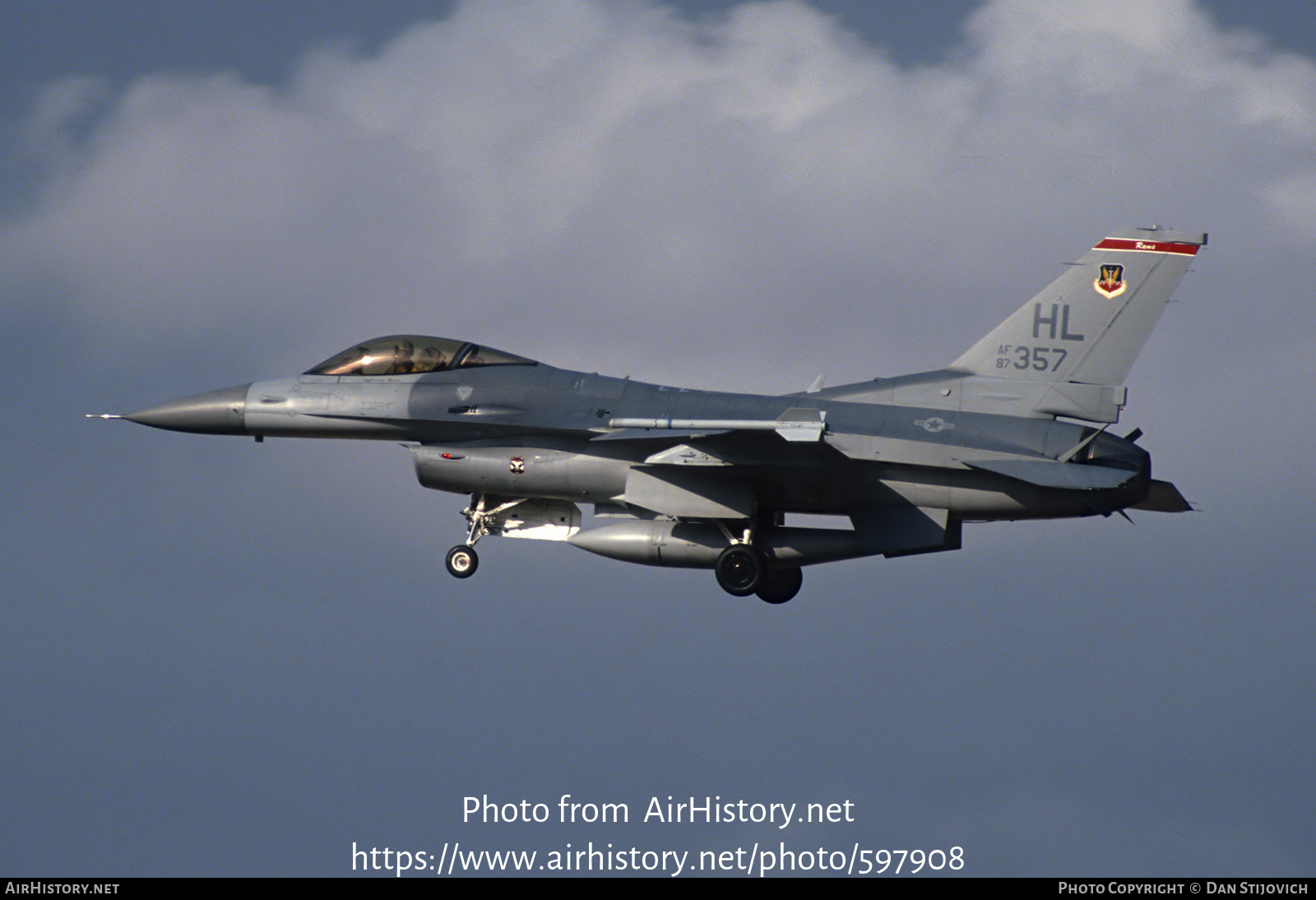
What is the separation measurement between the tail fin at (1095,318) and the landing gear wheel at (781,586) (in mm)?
3890

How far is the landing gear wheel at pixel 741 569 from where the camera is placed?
2325cm

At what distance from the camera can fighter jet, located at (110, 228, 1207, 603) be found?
22.1 m

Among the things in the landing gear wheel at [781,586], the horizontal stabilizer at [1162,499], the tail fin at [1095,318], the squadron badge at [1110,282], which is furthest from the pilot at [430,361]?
the horizontal stabilizer at [1162,499]

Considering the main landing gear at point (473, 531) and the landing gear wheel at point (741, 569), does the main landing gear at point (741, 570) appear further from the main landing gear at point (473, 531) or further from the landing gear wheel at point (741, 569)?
the main landing gear at point (473, 531)

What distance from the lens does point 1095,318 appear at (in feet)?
75.1

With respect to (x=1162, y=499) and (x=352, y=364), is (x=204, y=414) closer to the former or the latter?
(x=352, y=364)

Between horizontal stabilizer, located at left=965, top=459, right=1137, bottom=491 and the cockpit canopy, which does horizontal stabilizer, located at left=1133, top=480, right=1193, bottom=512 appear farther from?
the cockpit canopy

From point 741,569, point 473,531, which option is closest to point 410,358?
point 473,531

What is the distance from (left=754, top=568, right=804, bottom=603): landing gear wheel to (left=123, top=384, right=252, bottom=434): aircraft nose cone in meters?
7.80

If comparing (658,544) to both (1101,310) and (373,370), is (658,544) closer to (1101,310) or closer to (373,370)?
(373,370)

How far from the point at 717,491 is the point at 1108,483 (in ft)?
16.6

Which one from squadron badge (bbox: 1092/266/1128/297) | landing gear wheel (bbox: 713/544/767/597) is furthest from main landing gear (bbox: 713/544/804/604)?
squadron badge (bbox: 1092/266/1128/297)

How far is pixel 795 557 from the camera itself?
930 inches

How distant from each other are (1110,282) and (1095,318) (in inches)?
21.3
